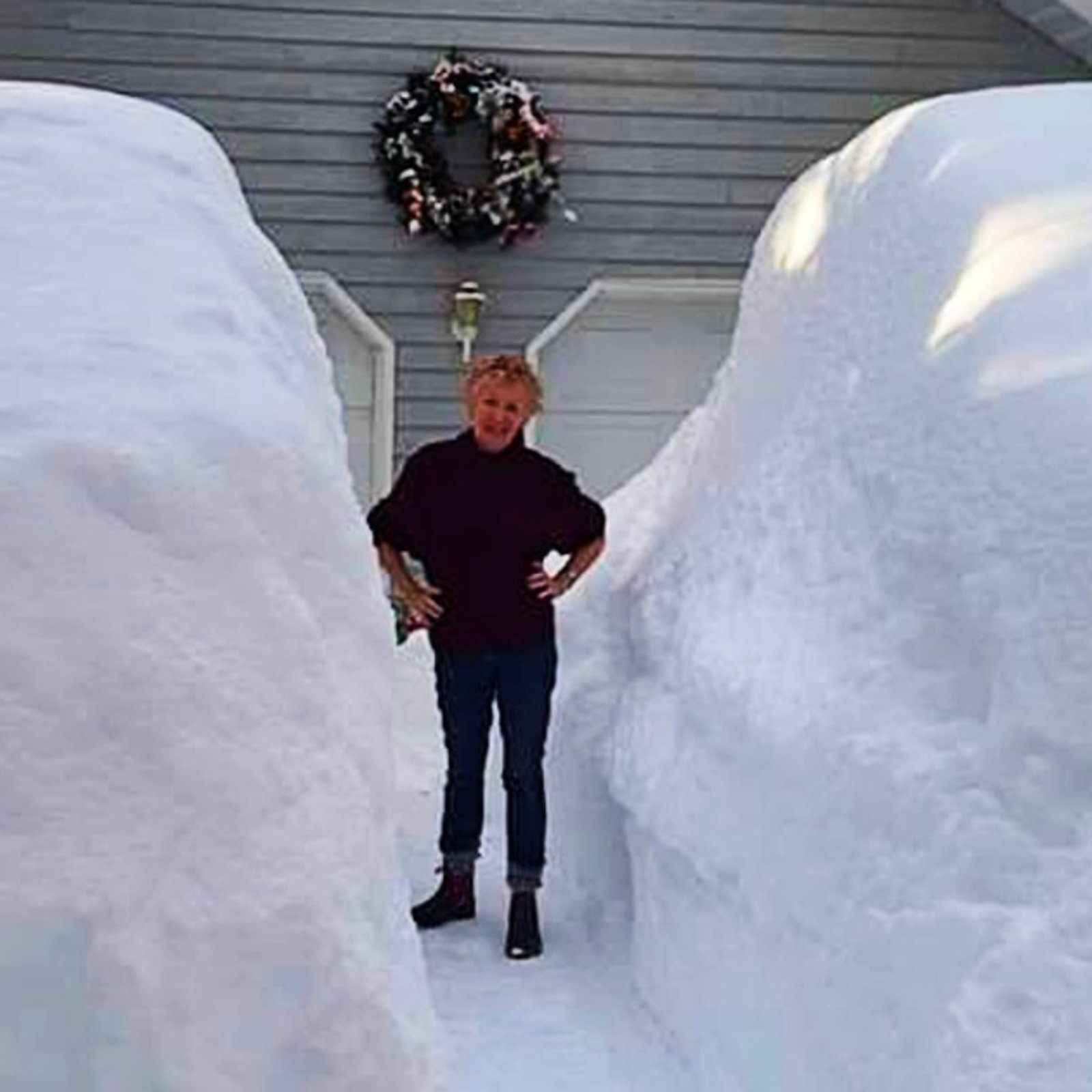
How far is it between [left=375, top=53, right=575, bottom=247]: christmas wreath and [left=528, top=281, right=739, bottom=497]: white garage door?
2.23 ft

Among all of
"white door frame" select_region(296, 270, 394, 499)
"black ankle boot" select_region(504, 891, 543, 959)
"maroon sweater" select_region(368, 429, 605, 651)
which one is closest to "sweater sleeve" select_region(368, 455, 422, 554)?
"maroon sweater" select_region(368, 429, 605, 651)

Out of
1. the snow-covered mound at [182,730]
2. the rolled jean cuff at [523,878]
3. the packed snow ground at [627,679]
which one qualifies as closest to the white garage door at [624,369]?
the packed snow ground at [627,679]

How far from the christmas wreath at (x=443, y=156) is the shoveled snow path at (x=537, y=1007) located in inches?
202

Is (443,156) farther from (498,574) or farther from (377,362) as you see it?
(498,574)

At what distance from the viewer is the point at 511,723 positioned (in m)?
4.54

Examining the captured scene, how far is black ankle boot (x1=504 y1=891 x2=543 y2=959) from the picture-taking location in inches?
176

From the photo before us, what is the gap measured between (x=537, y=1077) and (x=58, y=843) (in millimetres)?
2168

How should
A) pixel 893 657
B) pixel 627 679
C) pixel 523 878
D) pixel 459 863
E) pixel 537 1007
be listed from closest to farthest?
pixel 893 657, pixel 537 1007, pixel 523 878, pixel 459 863, pixel 627 679

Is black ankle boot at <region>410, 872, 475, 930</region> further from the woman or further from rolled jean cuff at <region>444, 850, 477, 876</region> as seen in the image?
the woman

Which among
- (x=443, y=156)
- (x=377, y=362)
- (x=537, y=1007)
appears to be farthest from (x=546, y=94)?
(x=537, y=1007)

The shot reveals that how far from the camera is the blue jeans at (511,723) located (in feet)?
14.8

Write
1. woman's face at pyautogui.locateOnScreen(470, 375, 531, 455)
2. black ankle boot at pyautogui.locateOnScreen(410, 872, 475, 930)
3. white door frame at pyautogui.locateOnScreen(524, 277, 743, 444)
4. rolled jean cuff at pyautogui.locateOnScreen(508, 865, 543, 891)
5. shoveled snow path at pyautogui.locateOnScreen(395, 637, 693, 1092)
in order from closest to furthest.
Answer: shoveled snow path at pyautogui.locateOnScreen(395, 637, 693, 1092) < woman's face at pyautogui.locateOnScreen(470, 375, 531, 455) < rolled jean cuff at pyautogui.locateOnScreen(508, 865, 543, 891) < black ankle boot at pyautogui.locateOnScreen(410, 872, 475, 930) < white door frame at pyautogui.locateOnScreen(524, 277, 743, 444)

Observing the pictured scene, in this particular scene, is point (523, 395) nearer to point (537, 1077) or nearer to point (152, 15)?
point (537, 1077)

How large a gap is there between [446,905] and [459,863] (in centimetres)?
10
